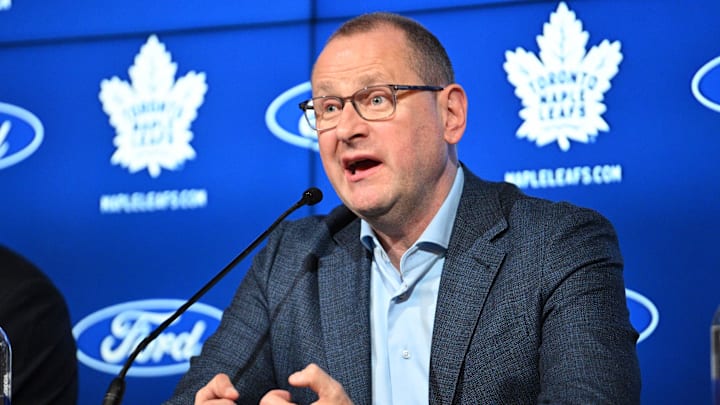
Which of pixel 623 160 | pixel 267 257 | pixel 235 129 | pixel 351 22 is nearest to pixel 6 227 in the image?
pixel 235 129

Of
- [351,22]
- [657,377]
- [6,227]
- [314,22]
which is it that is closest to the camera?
[351,22]

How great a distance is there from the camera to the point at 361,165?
2385mm

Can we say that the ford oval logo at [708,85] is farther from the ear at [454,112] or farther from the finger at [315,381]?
the finger at [315,381]

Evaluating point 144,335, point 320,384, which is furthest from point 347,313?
point 144,335

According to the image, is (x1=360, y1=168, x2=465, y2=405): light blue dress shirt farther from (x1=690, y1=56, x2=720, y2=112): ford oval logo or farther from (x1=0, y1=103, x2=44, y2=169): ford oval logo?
(x1=0, y1=103, x2=44, y2=169): ford oval logo

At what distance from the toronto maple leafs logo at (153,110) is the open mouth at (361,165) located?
1.31m

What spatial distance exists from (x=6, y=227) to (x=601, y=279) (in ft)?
8.28

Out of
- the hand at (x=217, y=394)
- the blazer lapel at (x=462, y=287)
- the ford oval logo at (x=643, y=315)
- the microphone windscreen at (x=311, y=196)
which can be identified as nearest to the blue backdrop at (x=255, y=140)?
the ford oval logo at (x=643, y=315)

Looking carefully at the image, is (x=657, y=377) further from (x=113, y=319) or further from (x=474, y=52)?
(x=113, y=319)

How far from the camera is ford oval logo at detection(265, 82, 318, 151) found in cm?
337

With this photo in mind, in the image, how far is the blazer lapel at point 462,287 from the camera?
221 cm

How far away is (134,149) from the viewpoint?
142 inches

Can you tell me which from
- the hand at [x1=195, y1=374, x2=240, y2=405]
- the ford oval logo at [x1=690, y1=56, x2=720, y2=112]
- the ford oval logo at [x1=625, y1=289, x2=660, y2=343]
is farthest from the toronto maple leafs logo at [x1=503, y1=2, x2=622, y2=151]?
the hand at [x1=195, y1=374, x2=240, y2=405]

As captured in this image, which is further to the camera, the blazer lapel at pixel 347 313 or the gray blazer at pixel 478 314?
the blazer lapel at pixel 347 313
